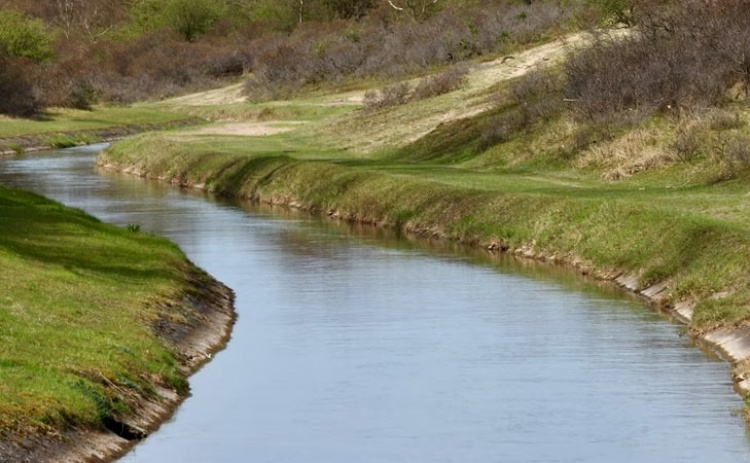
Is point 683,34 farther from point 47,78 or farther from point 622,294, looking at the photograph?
point 47,78

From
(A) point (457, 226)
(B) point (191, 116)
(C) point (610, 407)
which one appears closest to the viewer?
(C) point (610, 407)

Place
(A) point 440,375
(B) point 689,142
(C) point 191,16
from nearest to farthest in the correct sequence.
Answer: (A) point 440,375 < (B) point 689,142 < (C) point 191,16

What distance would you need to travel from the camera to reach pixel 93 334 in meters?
25.5

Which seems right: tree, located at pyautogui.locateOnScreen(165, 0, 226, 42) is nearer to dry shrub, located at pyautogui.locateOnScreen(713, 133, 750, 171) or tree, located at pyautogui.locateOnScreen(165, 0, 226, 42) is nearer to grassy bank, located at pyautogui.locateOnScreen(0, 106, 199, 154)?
grassy bank, located at pyautogui.locateOnScreen(0, 106, 199, 154)

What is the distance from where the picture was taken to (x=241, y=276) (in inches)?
1535

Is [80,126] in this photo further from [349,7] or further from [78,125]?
[349,7]

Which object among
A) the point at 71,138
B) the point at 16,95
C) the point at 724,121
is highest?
the point at 16,95

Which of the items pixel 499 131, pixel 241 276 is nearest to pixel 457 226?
pixel 241 276

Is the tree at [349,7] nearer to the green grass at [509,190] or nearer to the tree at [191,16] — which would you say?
the tree at [191,16]

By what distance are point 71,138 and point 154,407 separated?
7676 cm

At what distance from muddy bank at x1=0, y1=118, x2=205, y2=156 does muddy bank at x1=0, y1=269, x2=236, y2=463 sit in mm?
57510

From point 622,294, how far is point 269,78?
8486 cm

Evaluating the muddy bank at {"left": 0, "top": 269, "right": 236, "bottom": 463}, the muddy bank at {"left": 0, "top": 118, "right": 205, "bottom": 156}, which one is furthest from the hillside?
the muddy bank at {"left": 0, "top": 118, "right": 205, "bottom": 156}

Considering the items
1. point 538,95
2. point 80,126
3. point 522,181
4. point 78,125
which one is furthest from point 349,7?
point 522,181
